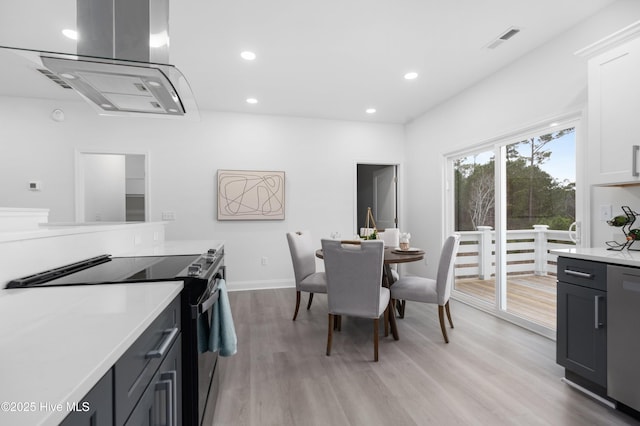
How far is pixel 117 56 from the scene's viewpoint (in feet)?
5.28

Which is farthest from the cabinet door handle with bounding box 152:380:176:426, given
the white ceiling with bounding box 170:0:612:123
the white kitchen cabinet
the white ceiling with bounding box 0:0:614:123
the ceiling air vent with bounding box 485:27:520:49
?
the ceiling air vent with bounding box 485:27:520:49

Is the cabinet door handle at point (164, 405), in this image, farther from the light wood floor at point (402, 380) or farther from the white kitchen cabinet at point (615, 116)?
the white kitchen cabinet at point (615, 116)

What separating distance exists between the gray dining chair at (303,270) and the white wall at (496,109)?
2.06m

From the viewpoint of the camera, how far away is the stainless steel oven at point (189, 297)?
1.25 meters

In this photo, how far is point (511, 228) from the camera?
3.35 meters

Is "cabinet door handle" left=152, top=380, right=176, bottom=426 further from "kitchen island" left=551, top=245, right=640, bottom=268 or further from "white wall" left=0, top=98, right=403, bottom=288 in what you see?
"white wall" left=0, top=98, right=403, bottom=288

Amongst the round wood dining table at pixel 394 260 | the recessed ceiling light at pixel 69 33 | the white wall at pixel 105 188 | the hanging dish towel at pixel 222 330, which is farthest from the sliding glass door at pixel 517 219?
the white wall at pixel 105 188

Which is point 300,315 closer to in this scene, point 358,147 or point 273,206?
point 273,206

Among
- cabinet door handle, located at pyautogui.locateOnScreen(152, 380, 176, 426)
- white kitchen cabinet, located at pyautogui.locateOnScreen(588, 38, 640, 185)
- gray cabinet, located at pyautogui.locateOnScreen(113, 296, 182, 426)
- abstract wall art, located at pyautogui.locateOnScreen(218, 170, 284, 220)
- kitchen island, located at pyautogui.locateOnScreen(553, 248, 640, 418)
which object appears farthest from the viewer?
abstract wall art, located at pyautogui.locateOnScreen(218, 170, 284, 220)

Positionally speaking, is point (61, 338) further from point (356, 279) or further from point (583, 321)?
point (583, 321)

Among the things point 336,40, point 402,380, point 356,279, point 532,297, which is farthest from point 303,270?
point 532,297

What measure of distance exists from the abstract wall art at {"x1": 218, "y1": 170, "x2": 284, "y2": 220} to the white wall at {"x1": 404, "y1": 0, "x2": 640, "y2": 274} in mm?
2184

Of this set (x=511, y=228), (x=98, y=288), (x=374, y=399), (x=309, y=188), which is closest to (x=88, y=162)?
(x=309, y=188)

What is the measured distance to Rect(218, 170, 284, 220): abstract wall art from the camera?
4.58 metres
